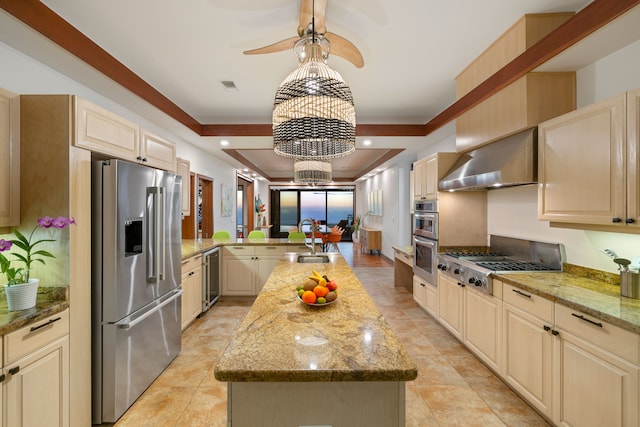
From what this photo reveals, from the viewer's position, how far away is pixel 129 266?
6.75 ft

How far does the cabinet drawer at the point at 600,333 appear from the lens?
1.36 metres

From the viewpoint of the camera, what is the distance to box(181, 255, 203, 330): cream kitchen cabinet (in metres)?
3.27

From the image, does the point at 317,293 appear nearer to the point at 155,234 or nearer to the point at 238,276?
the point at 155,234

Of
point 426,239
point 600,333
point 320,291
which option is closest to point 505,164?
point 600,333

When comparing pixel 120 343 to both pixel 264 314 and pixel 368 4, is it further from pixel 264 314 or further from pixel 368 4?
pixel 368 4

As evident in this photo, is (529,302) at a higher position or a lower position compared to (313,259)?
lower

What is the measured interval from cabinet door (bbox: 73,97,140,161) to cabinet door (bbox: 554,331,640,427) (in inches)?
126

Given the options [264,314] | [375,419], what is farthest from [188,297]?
[375,419]

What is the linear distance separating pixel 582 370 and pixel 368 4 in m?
2.63

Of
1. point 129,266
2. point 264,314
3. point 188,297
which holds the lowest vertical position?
point 188,297

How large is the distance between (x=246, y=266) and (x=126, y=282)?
2450mm

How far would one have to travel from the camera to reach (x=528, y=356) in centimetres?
202

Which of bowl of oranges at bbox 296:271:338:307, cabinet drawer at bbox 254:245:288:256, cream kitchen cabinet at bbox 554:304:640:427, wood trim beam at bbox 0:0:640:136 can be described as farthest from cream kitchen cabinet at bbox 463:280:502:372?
cabinet drawer at bbox 254:245:288:256

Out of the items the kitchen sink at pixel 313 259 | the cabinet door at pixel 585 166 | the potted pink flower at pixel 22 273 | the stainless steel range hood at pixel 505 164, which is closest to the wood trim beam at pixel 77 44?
the potted pink flower at pixel 22 273
